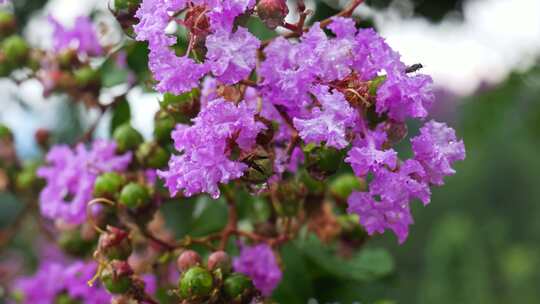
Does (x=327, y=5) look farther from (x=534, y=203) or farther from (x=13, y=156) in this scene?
(x=534, y=203)

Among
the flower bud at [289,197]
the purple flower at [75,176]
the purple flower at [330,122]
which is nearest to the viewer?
the purple flower at [330,122]

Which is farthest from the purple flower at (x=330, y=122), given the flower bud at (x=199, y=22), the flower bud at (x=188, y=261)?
the flower bud at (x=188, y=261)

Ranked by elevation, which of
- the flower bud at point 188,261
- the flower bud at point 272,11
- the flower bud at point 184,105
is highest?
the flower bud at point 272,11

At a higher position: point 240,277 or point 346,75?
point 346,75

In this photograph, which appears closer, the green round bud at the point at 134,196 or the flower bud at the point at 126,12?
the flower bud at the point at 126,12

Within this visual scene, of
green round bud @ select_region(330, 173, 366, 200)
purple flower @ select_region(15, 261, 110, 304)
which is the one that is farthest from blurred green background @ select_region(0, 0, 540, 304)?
purple flower @ select_region(15, 261, 110, 304)

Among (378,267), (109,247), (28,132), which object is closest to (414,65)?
(109,247)

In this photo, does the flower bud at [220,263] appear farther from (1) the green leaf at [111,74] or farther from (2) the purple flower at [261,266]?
(1) the green leaf at [111,74]

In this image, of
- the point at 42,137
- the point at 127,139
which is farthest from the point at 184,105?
the point at 42,137
